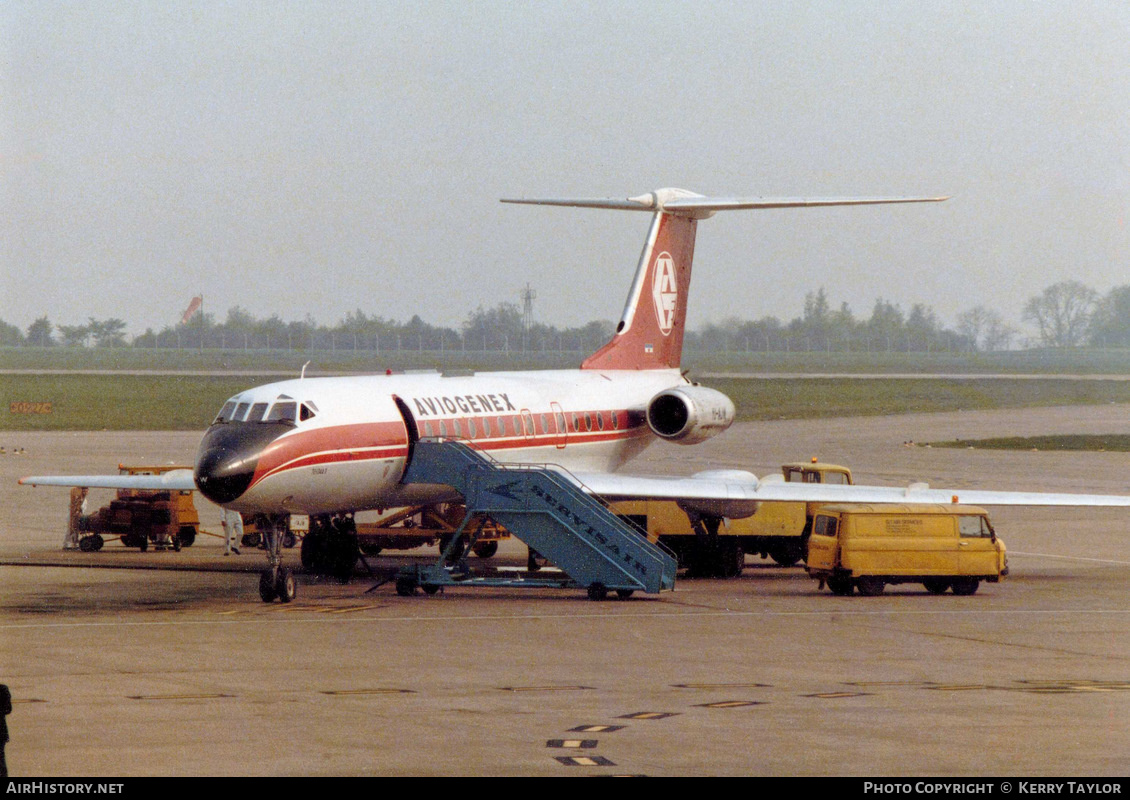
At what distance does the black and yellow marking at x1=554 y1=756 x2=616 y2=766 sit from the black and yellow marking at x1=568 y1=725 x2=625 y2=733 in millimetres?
1287

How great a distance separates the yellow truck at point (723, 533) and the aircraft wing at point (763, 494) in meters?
1.24

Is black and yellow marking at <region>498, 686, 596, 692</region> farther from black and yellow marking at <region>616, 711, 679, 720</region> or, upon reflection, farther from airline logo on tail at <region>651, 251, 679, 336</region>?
airline logo on tail at <region>651, 251, 679, 336</region>

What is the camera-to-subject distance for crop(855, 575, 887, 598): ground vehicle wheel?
2773cm

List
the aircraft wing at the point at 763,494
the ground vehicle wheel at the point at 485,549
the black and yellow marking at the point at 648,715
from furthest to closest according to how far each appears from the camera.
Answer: the ground vehicle wheel at the point at 485,549, the aircraft wing at the point at 763,494, the black and yellow marking at the point at 648,715

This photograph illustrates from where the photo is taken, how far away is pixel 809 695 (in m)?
17.5

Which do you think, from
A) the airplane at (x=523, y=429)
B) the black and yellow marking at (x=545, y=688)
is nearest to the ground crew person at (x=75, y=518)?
the airplane at (x=523, y=429)

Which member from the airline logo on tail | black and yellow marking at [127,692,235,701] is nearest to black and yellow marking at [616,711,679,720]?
black and yellow marking at [127,692,235,701]

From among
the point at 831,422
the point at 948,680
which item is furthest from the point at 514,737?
the point at 831,422

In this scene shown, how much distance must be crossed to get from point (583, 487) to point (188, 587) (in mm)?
7029

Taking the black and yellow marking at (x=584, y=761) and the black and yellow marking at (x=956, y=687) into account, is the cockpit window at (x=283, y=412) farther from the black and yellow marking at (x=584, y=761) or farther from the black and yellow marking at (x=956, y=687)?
the black and yellow marking at (x=584, y=761)

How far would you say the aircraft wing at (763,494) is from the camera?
2983cm

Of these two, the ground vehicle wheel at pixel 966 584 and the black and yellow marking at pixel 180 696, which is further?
the ground vehicle wheel at pixel 966 584

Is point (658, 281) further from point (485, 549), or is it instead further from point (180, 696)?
point (180, 696)
